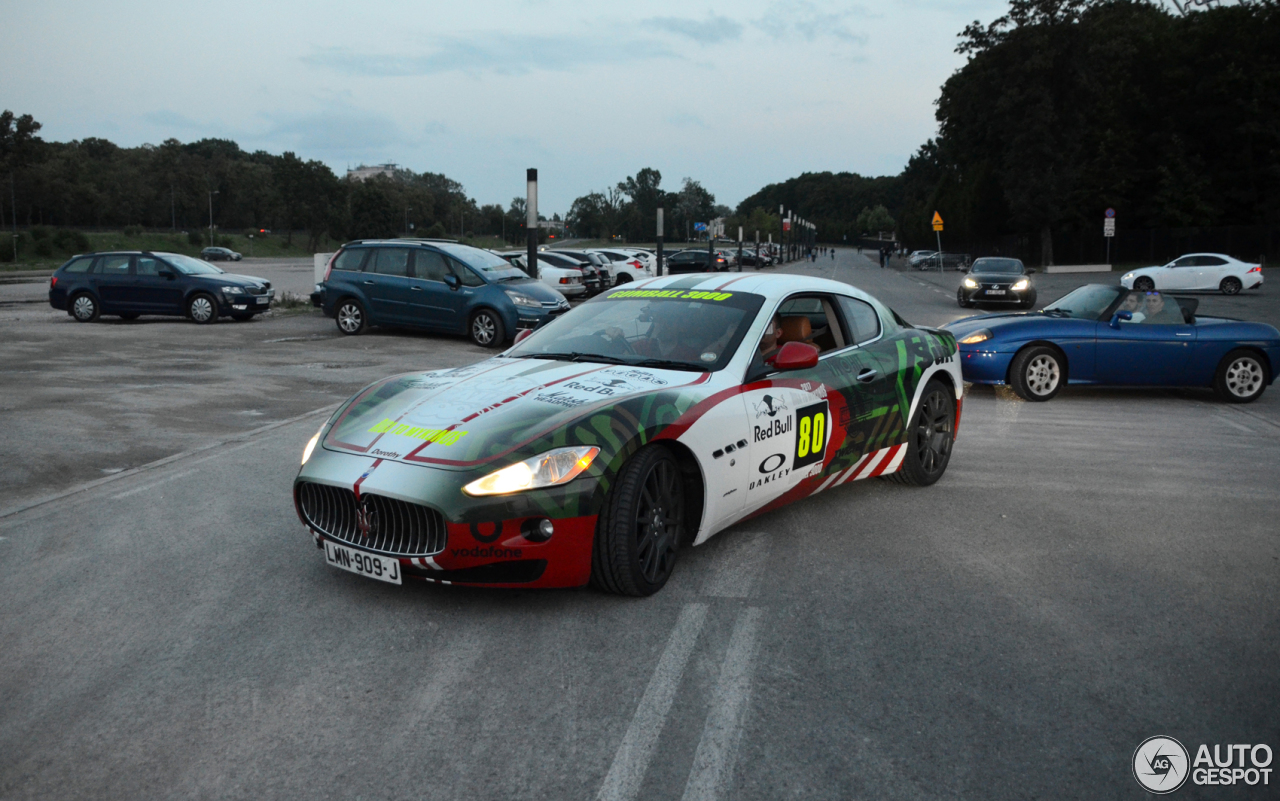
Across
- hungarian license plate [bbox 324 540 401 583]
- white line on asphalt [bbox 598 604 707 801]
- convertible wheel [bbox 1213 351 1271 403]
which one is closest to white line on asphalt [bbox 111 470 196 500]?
hungarian license plate [bbox 324 540 401 583]

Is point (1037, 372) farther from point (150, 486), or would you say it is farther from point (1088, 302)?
point (150, 486)

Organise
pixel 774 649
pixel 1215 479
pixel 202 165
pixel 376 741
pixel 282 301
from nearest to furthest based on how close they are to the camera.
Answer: pixel 376 741 < pixel 774 649 < pixel 1215 479 < pixel 282 301 < pixel 202 165

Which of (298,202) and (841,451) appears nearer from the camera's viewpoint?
(841,451)

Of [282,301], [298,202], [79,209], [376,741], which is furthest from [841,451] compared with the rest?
[79,209]

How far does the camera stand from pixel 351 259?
18141mm

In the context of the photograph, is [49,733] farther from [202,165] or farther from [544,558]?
[202,165]

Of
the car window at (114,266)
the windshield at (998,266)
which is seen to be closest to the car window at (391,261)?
the car window at (114,266)

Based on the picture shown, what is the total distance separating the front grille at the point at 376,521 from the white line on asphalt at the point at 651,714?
3.46 feet

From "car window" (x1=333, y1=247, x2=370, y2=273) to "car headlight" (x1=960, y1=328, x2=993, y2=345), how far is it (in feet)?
36.3

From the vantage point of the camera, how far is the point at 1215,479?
7.38m

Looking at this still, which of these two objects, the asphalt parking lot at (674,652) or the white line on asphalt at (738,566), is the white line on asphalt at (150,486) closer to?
the asphalt parking lot at (674,652)

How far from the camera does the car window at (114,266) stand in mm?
20375

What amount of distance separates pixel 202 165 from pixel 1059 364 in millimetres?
131456

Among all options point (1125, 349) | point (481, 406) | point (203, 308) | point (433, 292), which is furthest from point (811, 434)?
point (203, 308)
